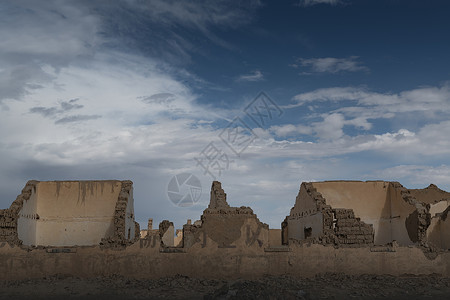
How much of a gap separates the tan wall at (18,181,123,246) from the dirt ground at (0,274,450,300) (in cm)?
663

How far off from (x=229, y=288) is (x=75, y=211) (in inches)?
435

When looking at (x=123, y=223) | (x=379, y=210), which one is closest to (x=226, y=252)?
(x=123, y=223)

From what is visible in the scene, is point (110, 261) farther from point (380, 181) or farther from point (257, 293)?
point (380, 181)

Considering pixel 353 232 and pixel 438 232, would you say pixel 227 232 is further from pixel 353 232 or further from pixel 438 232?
pixel 438 232

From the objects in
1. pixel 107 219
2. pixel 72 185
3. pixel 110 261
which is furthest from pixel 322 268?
pixel 72 185

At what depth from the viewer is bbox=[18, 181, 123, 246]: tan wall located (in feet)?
63.0

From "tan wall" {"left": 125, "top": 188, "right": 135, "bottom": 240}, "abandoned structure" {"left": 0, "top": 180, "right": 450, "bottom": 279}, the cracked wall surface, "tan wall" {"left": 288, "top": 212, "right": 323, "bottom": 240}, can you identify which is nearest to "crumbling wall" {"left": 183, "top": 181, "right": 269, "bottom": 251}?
"abandoned structure" {"left": 0, "top": 180, "right": 450, "bottom": 279}

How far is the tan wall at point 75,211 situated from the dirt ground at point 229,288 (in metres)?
6.63

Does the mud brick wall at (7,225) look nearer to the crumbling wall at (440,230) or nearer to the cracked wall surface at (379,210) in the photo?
the cracked wall surface at (379,210)

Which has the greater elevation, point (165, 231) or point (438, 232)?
point (165, 231)

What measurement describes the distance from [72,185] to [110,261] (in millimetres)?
7753

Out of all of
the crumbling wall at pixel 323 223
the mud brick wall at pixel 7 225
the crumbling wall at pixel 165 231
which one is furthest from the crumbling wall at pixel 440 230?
the mud brick wall at pixel 7 225

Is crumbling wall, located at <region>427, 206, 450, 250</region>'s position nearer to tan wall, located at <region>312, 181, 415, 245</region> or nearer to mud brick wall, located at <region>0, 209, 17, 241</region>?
tan wall, located at <region>312, 181, 415, 245</region>

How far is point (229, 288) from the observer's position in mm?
10680
